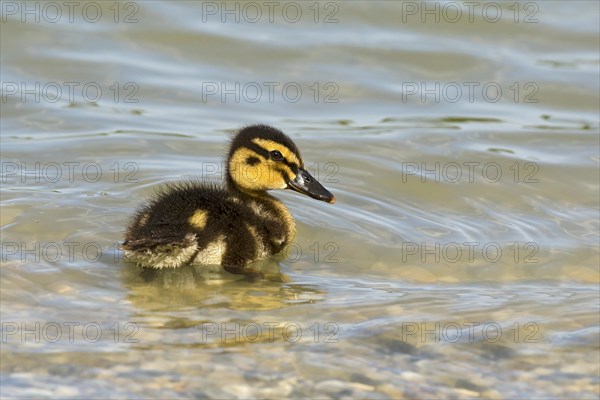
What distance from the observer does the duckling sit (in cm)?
597

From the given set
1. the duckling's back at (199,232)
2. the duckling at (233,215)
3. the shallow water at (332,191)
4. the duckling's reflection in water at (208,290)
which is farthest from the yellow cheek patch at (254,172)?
the duckling's reflection in water at (208,290)

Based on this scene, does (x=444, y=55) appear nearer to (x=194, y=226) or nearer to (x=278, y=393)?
(x=194, y=226)

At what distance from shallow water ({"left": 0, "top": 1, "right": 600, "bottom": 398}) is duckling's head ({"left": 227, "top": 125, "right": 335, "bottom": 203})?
1.14 ft

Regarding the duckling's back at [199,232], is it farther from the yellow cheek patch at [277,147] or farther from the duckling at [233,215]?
the yellow cheek patch at [277,147]

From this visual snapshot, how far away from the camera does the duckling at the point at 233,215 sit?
5969 millimetres

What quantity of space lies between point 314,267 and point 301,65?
4.02 metres

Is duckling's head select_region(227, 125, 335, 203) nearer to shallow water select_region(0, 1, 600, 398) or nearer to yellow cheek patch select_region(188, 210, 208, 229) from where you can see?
shallow water select_region(0, 1, 600, 398)

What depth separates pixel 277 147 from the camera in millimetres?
6543

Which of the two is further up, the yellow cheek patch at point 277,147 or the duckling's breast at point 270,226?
the yellow cheek patch at point 277,147

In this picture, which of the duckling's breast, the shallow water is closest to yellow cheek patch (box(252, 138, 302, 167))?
the duckling's breast

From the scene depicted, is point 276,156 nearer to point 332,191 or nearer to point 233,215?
point 233,215

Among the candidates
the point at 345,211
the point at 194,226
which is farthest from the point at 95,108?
the point at 194,226

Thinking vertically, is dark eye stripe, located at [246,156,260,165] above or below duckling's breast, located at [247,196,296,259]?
above

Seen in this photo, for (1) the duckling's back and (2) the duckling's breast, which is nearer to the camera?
(1) the duckling's back
